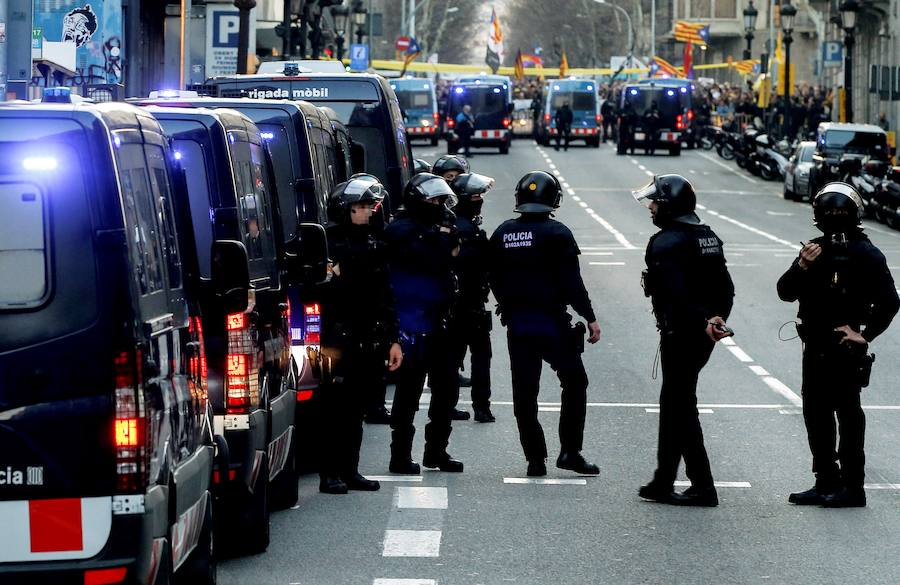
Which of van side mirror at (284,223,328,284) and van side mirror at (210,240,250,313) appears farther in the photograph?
van side mirror at (284,223,328,284)

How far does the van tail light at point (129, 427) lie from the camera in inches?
225

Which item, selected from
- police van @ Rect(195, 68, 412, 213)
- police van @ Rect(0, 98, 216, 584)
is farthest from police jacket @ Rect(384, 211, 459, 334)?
police van @ Rect(195, 68, 412, 213)

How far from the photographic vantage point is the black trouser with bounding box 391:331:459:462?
1075cm

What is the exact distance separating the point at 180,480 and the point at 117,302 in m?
0.94

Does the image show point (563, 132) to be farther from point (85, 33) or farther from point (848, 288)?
point (848, 288)

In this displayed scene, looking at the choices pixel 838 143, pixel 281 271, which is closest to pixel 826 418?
pixel 281 271

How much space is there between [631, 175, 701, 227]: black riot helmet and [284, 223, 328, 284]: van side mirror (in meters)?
1.73

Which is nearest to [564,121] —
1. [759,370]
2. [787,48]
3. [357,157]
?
[787,48]

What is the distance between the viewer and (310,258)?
30.8ft

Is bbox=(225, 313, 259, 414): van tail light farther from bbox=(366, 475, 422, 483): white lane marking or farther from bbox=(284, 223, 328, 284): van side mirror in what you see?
bbox=(366, 475, 422, 483): white lane marking

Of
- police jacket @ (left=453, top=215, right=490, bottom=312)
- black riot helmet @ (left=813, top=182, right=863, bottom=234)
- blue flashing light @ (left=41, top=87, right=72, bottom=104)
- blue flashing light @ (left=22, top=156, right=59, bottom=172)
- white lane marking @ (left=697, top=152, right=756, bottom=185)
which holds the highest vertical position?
blue flashing light @ (left=41, top=87, right=72, bottom=104)

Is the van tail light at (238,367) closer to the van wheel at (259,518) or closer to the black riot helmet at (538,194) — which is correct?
the van wheel at (259,518)

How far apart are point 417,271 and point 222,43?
905 inches

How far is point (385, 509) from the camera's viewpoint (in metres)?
9.83
